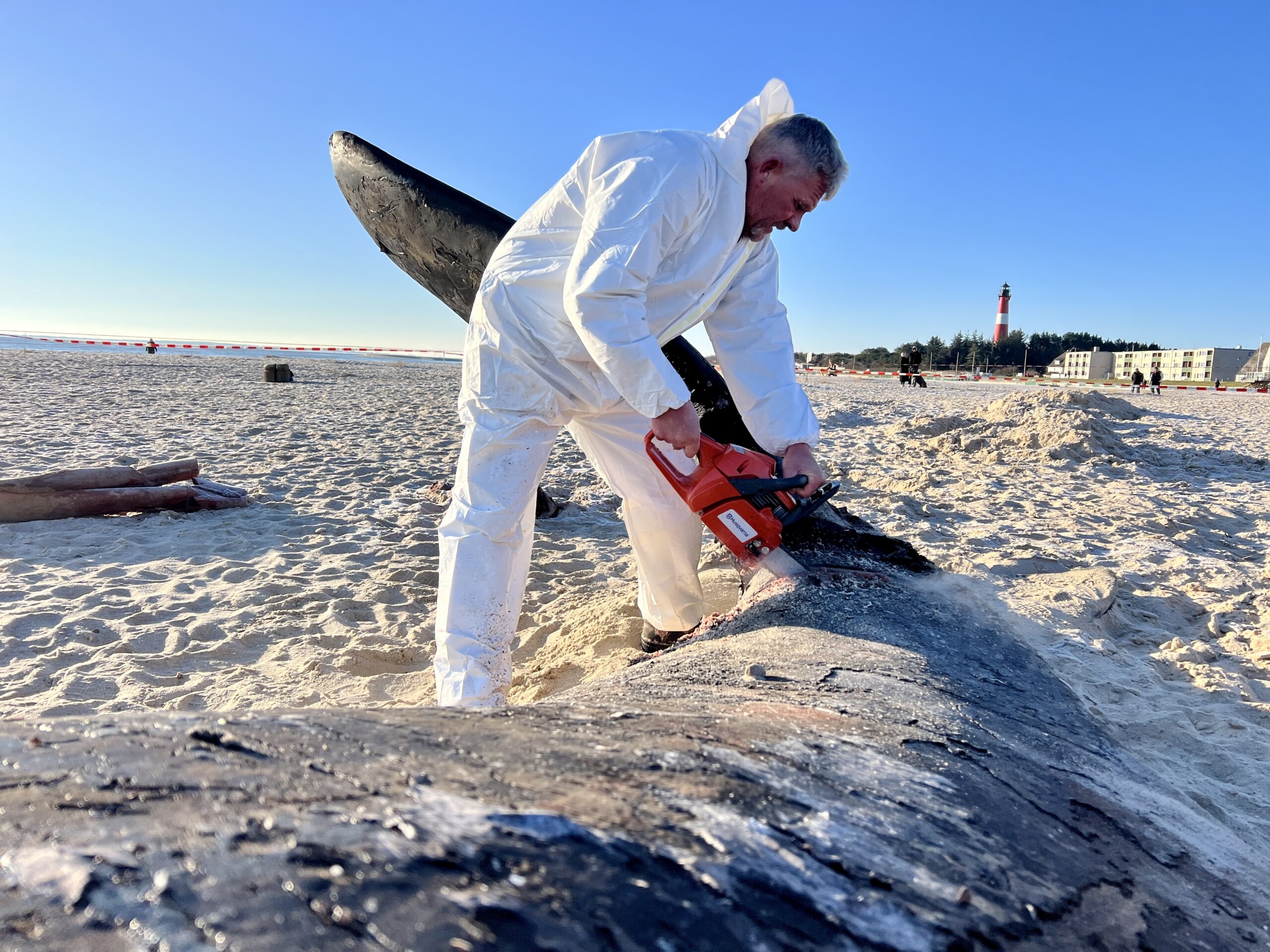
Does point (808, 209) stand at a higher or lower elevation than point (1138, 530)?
higher

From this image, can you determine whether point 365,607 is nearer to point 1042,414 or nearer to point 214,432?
point 214,432

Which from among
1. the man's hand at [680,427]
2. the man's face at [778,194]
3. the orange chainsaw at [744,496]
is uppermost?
the man's face at [778,194]

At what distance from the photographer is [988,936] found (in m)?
0.71

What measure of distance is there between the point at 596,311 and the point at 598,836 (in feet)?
5.48

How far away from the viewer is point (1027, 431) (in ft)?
25.3

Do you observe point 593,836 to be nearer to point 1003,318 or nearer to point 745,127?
point 745,127

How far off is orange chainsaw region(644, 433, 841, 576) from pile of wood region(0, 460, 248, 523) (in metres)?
3.84

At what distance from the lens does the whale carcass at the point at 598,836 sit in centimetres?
54

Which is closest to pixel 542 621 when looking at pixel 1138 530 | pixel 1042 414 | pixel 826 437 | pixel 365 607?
pixel 365 607

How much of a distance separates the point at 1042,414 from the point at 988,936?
868 cm

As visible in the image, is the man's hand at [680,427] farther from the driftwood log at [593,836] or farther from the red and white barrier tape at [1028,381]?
the red and white barrier tape at [1028,381]

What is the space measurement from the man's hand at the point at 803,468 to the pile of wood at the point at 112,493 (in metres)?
3.97

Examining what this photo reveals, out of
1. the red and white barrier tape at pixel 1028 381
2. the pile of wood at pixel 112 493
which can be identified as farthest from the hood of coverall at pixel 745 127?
the red and white barrier tape at pixel 1028 381

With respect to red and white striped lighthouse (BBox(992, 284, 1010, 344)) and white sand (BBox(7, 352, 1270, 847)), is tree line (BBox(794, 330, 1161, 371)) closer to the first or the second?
red and white striped lighthouse (BBox(992, 284, 1010, 344))
